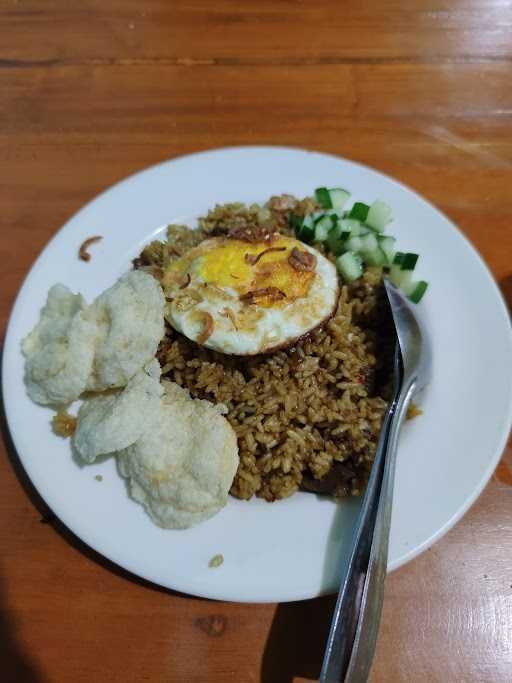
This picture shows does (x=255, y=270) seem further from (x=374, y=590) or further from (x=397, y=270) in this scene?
(x=374, y=590)

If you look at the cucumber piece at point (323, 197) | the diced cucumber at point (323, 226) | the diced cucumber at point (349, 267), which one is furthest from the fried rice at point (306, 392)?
the cucumber piece at point (323, 197)

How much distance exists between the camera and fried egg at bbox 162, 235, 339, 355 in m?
1.82

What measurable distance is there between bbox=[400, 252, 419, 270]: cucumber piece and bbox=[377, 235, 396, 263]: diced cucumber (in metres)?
0.07

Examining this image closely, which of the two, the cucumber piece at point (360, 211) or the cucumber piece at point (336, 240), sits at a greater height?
the cucumber piece at point (360, 211)

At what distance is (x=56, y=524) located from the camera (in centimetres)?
185

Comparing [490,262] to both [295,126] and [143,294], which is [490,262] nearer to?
[295,126]

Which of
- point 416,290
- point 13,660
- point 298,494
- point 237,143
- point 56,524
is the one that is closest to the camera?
point 13,660

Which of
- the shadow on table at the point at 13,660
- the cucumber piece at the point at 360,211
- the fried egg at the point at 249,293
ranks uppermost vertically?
the cucumber piece at the point at 360,211

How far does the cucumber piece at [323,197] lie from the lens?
2236mm

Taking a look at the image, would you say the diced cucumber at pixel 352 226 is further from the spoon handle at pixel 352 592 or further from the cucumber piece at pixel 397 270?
the spoon handle at pixel 352 592

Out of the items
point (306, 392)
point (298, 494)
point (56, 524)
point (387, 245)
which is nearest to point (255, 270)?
point (306, 392)

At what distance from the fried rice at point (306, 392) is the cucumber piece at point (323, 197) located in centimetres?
36

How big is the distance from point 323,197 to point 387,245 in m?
0.36

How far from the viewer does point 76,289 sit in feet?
6.77
